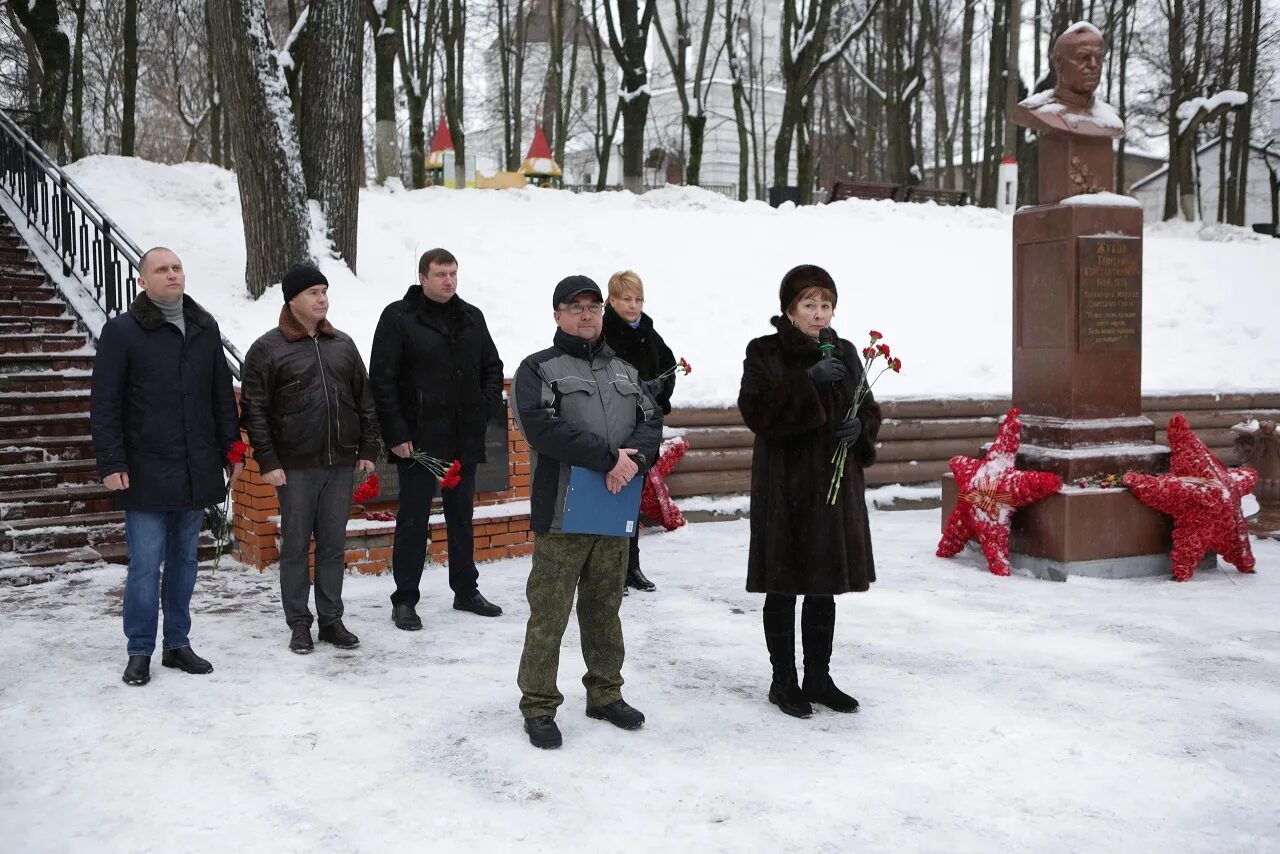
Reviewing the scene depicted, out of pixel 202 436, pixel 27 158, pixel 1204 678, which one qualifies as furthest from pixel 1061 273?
pixel 27 158

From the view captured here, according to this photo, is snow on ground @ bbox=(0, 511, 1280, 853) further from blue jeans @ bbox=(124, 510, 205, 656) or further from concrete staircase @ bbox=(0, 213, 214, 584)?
A: concrete staircase @ bbox=(0, 213, 214, 584)

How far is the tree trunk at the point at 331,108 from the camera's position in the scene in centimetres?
1061

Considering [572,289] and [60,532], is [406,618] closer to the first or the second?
[572,289]

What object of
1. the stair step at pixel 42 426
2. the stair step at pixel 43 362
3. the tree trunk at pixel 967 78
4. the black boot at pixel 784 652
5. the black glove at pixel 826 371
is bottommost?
the black boot at pixel 784 652

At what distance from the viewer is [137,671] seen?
472 centimetres

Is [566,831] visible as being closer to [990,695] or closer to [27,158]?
[990,695]

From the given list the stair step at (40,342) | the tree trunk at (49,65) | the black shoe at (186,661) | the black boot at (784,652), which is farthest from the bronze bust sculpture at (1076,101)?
the tree trunk at (49,65)

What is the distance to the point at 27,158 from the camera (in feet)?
37.5

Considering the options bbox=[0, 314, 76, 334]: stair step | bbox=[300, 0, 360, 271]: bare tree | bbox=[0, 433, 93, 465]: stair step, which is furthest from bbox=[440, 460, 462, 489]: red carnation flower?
bbox=[300, 0, 360, 271]: bare tree

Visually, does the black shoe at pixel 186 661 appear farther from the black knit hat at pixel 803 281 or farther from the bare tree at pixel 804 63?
the bare tree at pixel 804 63

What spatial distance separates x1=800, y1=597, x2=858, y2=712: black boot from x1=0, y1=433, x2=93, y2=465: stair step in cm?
516

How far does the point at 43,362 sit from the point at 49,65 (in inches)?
406

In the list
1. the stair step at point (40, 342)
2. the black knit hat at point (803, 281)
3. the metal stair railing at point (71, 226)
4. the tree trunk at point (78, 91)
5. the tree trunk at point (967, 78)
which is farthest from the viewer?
the tree trunk at point (967, 78)

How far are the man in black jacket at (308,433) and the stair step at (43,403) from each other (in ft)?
→ 11.6
